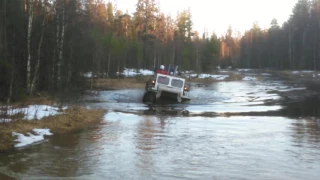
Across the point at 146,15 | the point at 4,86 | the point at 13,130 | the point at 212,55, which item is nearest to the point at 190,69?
the point at 212,55

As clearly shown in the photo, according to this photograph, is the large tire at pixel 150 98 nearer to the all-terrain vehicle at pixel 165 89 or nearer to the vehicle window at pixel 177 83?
the all-terrain vehicle at pixel 165 89

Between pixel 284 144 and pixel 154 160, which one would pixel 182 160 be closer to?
pixel 154 160

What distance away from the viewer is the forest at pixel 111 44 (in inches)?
1036

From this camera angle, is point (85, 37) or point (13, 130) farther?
point (85, 37)

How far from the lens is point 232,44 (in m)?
159

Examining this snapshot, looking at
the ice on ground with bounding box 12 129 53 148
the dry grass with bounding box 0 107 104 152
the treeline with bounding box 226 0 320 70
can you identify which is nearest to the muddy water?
the ice on ground with bounding box 12 129 53 148

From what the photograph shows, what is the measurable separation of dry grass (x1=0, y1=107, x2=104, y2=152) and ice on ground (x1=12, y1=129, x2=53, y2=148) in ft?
0.60

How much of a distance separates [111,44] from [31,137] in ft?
155

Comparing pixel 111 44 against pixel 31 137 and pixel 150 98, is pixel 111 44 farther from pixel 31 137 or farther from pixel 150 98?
pixel 31 137

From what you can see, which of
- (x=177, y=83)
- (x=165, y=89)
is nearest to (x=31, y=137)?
(x=165, y=89)

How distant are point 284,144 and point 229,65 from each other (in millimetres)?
130369

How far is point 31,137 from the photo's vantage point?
1321cm

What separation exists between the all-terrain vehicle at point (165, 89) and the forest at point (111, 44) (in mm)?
6810

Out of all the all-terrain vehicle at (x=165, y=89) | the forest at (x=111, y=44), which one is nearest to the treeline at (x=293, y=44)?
the forest at (x=111, y=44)
